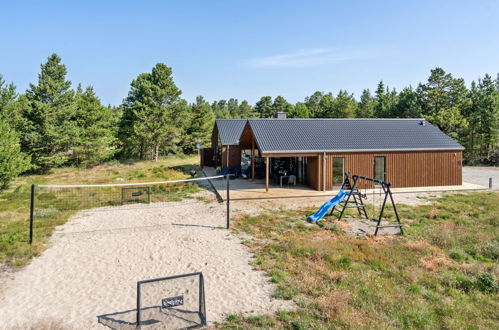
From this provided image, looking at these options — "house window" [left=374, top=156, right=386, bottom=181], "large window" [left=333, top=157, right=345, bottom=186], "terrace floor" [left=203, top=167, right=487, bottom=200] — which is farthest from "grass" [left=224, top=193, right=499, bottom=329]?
"house window" [left=374, top=156, right=386, bottom=181]

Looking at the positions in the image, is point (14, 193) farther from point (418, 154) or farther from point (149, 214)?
point (418, 154)

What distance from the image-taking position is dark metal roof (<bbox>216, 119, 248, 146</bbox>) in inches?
1021

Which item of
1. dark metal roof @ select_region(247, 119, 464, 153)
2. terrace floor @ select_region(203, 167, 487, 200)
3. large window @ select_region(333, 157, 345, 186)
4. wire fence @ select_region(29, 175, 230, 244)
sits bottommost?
wire fence @ select_region(29, 175, 230, 244)

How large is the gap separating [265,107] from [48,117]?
6079cm

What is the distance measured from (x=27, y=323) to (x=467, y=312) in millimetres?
8072

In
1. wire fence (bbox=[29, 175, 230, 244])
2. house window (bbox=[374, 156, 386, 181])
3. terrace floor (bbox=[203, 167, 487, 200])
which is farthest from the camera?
house window (bbox=[374, 156, 386, 181])

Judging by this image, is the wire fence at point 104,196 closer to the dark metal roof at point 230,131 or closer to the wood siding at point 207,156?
the dark metal roof at point 230,131

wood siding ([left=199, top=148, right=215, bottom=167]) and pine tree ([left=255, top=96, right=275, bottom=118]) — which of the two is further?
pine tree ([left=255, top=96, right=275, bottom=118])

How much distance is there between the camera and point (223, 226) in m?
11.9

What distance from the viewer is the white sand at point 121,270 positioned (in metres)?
6.24

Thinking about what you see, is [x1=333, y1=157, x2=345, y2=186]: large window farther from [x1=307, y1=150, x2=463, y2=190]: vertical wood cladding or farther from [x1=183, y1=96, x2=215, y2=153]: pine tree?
[x1=183, y1=96, x2=215, y2=153]: pine tree

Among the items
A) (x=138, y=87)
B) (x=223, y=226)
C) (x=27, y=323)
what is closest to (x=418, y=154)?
(x=223, y=226)

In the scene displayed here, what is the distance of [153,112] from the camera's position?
3769cm

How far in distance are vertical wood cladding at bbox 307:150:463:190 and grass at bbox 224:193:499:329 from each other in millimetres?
6401
